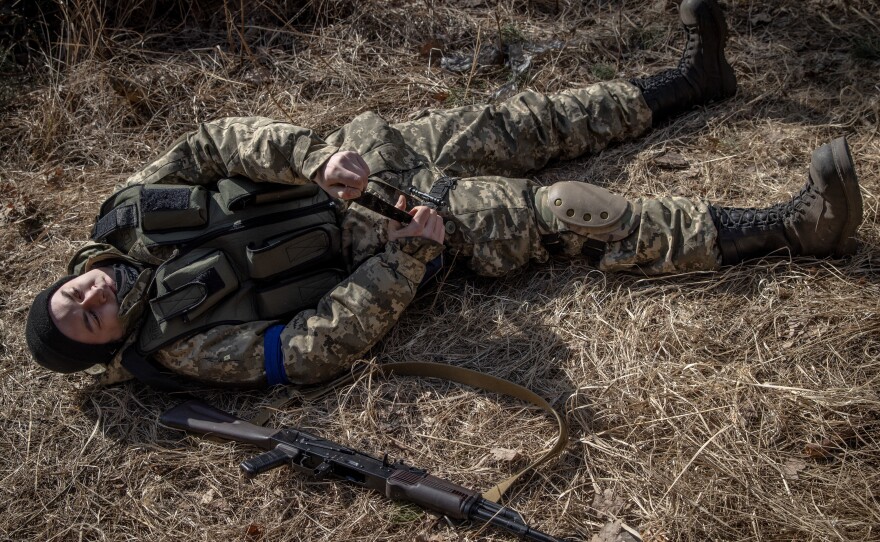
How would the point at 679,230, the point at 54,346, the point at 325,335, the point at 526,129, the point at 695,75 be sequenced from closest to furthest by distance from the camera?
A: the point at 54,346 → the point at 325,335 → the point at 679,230 → the point at 526,129 → the point at 695,75

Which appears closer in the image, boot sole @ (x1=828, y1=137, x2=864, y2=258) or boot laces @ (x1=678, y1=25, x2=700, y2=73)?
boot sole @ (x1=828, y1=137, x2=864, y2=258)

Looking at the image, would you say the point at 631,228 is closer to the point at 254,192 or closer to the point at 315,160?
the point at 315,160

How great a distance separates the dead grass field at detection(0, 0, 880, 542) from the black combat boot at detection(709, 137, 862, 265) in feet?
0.35

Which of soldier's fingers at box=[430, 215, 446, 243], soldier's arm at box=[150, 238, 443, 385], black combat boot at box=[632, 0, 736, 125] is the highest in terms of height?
black combat boot at box=[632, 0, 736, 125]

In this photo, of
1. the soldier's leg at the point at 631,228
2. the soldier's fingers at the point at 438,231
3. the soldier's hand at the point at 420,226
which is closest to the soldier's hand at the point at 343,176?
the soldier's hand at the point at 420,226

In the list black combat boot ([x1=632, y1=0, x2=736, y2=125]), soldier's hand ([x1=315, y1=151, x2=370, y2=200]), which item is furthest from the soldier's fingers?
black combat boot ([x1=632, y1=0, x2=736, y2=125])

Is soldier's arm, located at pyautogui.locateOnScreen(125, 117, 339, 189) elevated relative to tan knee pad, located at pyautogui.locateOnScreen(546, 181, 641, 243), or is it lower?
elevated

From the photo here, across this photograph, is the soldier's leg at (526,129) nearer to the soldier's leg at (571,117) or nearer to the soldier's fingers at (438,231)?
the soldier's leg at (571,117)

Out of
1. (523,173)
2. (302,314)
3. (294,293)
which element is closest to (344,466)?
(302,314)

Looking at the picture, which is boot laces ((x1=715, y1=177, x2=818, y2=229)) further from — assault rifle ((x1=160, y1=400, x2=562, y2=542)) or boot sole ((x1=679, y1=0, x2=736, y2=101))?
assault rifle ((x1=160, y1=400, x2=562, y2=542))

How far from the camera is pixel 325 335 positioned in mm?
3672

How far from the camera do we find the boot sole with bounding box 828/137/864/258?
3.38 meters

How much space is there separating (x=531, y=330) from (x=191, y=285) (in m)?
1.63

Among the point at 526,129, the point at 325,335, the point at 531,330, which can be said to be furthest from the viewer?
the point at 526,129
